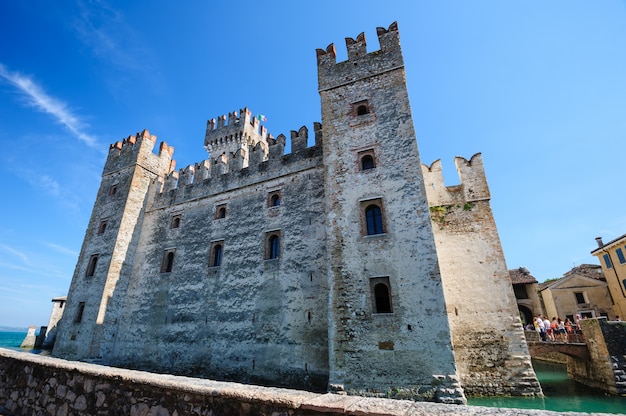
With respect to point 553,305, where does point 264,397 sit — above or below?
below

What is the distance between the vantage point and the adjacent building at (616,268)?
21.0 m

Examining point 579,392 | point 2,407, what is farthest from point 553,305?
point 2,407

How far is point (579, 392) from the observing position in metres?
10.7

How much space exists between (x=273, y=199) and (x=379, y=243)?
5797 mm

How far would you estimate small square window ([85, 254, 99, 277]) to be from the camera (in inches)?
635

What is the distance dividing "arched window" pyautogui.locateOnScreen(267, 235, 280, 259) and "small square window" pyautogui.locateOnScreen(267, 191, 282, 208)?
1506mm

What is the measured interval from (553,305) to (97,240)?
32738 mm

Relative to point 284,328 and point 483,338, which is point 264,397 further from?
point 483,338

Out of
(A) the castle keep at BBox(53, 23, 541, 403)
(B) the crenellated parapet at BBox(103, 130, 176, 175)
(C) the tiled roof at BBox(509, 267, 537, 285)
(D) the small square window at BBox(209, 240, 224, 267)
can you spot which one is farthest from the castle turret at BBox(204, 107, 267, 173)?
(C) the tiled roof at BBox(509, 267, 537, 285)

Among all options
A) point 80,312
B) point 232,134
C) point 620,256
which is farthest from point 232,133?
point 620,256

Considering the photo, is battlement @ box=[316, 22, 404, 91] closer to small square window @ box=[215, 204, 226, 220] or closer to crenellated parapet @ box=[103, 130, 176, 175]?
small square window @ box=[215, 204, 226, 220]

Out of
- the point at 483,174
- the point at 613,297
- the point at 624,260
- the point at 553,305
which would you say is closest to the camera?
the point at 483,174

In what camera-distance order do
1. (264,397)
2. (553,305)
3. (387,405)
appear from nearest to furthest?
(387,405) → (264,397) → (553,305)

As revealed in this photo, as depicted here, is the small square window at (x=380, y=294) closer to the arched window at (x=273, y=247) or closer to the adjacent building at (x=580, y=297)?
the arched window at (x=273, y=247)
